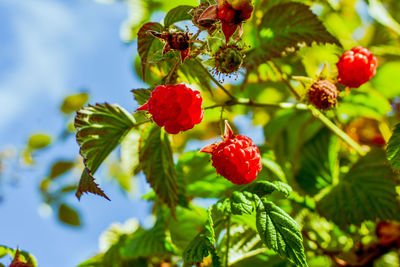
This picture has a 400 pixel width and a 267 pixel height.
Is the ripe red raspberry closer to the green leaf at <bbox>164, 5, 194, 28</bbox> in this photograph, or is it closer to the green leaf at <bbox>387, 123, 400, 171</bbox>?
the green leaf at <bbox>164, 5, 194, 28</bbox>

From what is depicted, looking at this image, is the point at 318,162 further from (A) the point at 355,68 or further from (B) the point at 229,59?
(B) the point at 229,59

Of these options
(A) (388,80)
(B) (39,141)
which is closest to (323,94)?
(A) (388,80)

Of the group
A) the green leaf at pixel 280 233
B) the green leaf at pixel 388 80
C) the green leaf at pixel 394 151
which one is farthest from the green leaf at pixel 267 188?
the green leaf at pixel 388 80

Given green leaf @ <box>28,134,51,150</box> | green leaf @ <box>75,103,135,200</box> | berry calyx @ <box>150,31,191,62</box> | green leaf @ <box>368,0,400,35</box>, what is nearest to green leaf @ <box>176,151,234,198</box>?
green leaf @ <box>75,103,135,200</box>

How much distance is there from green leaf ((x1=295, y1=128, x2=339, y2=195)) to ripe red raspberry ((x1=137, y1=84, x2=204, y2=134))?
0.87 m

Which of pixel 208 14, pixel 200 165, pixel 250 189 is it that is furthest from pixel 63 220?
pixel 208 14

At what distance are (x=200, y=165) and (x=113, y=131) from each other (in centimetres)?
40

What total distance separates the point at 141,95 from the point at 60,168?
1.73m

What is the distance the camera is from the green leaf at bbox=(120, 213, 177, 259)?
167cm

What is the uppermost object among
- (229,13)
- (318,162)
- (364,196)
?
(229,13)

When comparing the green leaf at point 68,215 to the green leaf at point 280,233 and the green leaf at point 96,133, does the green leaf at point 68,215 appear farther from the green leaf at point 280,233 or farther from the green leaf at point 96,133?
the green leaf at point 280,233

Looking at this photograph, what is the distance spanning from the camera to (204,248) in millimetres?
1209

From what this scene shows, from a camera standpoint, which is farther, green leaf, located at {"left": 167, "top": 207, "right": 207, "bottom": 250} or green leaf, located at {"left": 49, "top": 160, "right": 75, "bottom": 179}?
green leaf, located at {"left": 49, "top": 160, "right": 75, "bottom": 179}

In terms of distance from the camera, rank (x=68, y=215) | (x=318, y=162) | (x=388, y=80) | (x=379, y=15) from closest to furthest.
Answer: (x=318, y=162) < (x=379, y=15) < (x=388, y=80) < (x=68, y=215)
